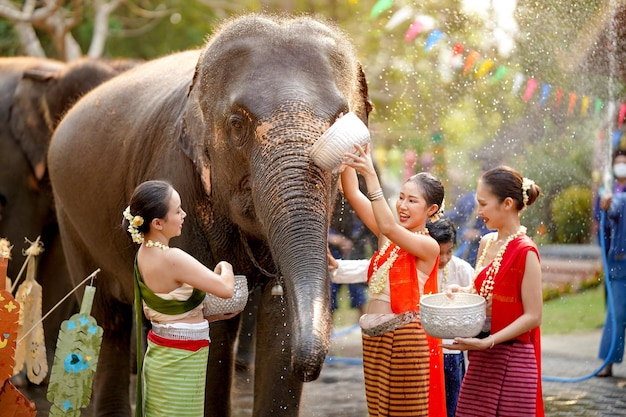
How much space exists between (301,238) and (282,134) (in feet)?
1.79

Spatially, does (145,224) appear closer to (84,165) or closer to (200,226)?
(200,226)

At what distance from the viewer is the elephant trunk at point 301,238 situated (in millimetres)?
4137

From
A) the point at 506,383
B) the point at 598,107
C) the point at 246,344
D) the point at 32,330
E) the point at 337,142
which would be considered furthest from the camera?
the point at 598,107

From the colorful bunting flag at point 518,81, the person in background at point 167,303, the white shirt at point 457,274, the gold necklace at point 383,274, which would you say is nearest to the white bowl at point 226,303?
the person in background at point 167,303

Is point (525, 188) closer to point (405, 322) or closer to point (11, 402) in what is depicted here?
point (405, 322)

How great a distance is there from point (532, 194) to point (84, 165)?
332 cm

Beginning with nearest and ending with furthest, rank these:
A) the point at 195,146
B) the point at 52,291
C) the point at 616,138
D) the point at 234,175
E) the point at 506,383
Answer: the point at 506,383 → the point at 234,175 → the point at 195,146 → the point at 52,291 → the point at 616,138

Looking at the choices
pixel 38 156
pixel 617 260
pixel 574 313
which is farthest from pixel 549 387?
pixel 574 313

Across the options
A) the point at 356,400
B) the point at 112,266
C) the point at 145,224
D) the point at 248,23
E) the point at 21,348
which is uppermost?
the point at 248,23

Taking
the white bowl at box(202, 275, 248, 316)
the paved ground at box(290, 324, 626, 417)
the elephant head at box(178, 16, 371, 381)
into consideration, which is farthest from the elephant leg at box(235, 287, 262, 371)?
the white bowl at box(202, 275, 248, 316)

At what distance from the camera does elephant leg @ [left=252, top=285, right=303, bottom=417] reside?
564 cm

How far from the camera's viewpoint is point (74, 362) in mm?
5109

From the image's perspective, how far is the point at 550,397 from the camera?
7602 mm

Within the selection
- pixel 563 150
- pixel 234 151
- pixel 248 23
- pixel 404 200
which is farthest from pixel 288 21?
pixel 563 150
